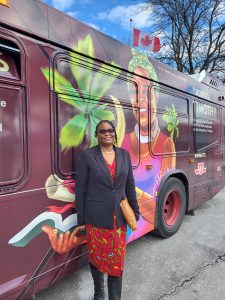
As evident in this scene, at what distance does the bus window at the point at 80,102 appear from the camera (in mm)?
2473

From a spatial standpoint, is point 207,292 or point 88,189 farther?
point 207,292

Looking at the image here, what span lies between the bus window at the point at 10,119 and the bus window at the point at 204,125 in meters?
3.69

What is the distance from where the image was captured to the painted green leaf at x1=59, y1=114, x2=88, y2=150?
2.50 meters

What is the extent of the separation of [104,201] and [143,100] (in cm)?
174

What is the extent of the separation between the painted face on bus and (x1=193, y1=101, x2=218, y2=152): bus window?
1.55 meters

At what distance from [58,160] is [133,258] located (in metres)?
2.08

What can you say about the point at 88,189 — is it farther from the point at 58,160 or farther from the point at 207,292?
the point at 207,292

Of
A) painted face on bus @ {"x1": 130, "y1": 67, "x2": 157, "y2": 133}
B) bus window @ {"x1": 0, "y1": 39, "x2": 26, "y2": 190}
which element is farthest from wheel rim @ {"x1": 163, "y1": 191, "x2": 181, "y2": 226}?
bus window @ {"x1": 0, "y1": 39, "x2": 26, "y2": 190}

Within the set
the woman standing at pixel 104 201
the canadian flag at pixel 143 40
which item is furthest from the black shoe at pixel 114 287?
the canadian flag at pixel 143 40

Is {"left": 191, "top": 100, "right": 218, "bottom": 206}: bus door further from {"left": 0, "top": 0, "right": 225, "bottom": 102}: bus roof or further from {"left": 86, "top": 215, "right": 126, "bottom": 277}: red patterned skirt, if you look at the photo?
{"left": 86, "top": 215, "right": 126, "bottom": 277}: red patterned skirt

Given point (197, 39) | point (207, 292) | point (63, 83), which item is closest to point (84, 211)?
point (63, 83)

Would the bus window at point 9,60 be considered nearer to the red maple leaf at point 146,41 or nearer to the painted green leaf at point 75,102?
the painted green leaf at point 75,102

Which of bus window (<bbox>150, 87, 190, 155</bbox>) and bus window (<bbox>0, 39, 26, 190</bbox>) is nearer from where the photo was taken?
bus window (<bbox>0, 39, 26, 190</bbox>)

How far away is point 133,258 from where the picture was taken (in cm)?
382
